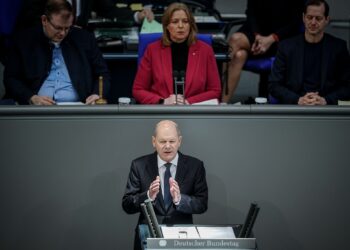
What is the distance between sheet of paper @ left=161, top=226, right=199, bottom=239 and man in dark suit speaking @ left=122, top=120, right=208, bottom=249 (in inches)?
7.1

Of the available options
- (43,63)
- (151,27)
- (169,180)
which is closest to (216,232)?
(169,180)

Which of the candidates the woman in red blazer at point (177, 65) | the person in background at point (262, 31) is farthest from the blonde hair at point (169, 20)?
the person in background at point (262, 31)

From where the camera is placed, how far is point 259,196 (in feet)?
13.0

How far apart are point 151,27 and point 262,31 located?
0.98 m

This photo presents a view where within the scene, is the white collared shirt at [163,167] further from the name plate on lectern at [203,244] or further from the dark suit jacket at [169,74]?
the dark suit jacket at [169,74]

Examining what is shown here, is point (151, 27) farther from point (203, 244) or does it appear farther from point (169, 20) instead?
point (203, 244)

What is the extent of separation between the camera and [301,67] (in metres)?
5.31

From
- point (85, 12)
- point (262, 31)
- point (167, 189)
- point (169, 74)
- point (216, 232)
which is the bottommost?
point (216, 232)

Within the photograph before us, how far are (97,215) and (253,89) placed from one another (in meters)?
4.19

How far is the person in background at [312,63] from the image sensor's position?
525cm

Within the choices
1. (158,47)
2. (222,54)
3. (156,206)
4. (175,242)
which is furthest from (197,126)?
(222,54)

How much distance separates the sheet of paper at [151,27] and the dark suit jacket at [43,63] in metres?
0.75

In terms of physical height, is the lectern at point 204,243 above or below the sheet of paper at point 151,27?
below

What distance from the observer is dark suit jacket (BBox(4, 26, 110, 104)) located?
5.08 meters
